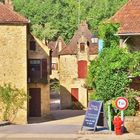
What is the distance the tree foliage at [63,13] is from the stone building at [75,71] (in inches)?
1755

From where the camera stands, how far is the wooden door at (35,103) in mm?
47875

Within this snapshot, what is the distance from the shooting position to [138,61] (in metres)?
31.3

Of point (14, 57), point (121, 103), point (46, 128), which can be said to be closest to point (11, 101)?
point (14, 57)

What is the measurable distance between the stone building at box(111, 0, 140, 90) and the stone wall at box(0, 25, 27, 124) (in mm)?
11138

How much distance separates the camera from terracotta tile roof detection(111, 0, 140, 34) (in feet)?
104

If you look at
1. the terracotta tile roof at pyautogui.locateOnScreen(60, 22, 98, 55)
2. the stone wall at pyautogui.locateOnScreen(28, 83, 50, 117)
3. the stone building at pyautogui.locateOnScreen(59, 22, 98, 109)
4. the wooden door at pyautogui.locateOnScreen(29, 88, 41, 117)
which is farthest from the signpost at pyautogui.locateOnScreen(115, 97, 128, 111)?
the terracotta tile roof at pyautogui.locateOnScreen(60, 22, 98, 55)

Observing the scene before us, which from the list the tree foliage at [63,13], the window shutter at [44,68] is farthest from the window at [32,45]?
the tree foliage at [63,13]

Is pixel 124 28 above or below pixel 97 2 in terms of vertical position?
below

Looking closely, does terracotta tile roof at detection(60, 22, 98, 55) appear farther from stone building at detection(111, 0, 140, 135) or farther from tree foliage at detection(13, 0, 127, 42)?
tree foliage at detection(13, 0, 127, 42)

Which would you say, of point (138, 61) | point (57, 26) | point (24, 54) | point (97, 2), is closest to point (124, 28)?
point (138, 61)

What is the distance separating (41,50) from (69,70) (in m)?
13.9

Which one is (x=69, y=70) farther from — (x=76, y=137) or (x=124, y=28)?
(x=76, y=137)

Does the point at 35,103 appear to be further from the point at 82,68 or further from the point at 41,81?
the point at 82,68

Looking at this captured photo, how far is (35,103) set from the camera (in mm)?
48125
